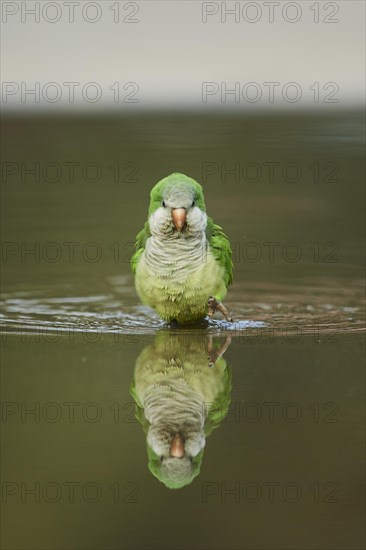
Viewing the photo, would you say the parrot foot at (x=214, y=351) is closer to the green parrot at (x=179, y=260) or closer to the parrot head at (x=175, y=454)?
the green parrot at (x=179, y=260)

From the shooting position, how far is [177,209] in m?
7.07

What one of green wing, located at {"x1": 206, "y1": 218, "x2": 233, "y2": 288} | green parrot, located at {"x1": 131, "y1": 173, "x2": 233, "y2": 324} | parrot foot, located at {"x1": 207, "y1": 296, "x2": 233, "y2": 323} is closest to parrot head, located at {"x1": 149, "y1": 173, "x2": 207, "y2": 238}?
green parrot, located at {"x1": 131, "y1": 173, "x2": 233, "y2": 324}

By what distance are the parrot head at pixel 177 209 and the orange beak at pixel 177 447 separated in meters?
1.94

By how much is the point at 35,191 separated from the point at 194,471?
24.8 ft

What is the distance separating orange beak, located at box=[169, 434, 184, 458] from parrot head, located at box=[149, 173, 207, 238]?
1.94 metres

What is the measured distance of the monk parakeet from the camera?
517 centimetres

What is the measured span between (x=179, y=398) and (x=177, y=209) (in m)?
1.49

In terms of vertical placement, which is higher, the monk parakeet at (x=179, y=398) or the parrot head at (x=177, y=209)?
the parrot head at (x=177, y=209)

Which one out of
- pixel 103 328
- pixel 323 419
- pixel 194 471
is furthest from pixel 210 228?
pixel 194 471

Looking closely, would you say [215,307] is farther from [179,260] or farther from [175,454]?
[175,454]

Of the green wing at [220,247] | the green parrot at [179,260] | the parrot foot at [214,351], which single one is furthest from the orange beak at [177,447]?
the green wing at [220,247]

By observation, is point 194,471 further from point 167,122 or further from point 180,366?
point 167,122

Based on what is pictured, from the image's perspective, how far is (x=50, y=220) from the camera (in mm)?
10695

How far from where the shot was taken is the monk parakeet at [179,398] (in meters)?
5.17
